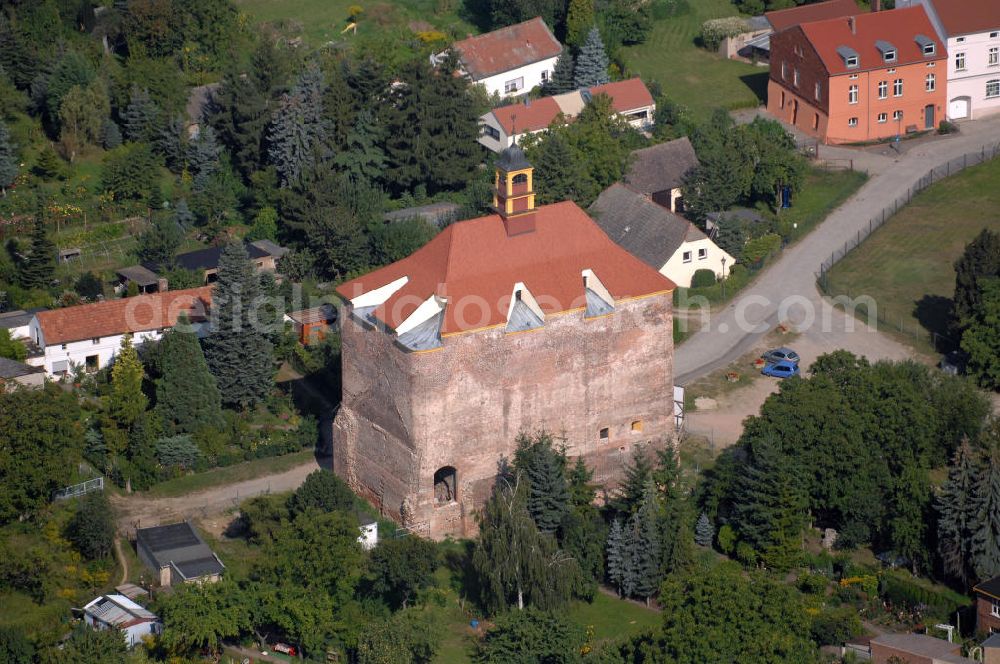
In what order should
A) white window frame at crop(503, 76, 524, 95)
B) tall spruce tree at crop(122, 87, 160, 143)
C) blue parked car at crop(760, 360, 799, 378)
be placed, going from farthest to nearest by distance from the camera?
white window frame at crop(503, 76, 524, 95), tall spruce tree at crop(122, 87, 160, 143), blue parked car at crop(760, 360, 799, 378)

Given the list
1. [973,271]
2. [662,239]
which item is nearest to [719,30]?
[662,239]

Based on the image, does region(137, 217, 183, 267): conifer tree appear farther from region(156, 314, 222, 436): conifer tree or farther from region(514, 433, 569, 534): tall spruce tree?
region(514, 433, 569, 534): tall spruce tree

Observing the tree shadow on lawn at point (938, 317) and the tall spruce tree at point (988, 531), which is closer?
the tall spruce tree at point (988, 531)

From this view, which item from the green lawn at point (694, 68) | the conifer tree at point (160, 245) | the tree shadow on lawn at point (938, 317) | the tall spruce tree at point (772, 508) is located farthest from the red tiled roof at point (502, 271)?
the green lawn at point (694, 68)

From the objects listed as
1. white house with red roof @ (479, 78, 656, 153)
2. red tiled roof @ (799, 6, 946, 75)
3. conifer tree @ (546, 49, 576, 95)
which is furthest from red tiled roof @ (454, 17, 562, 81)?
red tiled roof @ (799, 6, 946, 75)

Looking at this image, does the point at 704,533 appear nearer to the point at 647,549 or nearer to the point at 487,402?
the point at 647,549

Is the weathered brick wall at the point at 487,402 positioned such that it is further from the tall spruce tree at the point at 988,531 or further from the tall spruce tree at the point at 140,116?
the tall spruce tree at the point at 140,116

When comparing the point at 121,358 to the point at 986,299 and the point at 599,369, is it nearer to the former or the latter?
the point at 599,369
